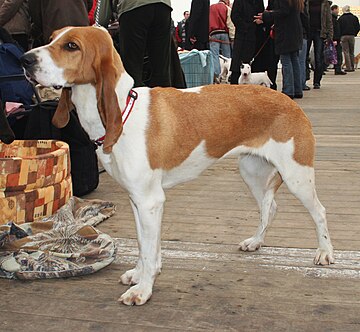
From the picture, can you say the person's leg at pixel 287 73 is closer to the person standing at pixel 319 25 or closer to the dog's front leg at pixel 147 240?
the person standing at pixel 319 25

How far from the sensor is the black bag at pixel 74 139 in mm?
4863

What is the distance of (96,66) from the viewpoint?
2764mm

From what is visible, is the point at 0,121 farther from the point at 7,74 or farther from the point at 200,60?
the point at 200,60

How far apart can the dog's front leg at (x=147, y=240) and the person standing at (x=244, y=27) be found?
8202 mm

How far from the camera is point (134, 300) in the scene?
9.94ft

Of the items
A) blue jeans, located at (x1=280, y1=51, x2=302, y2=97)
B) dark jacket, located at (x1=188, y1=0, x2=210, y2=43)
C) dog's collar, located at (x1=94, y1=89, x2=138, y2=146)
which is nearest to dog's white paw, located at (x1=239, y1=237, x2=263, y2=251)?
dog's collar, located at (x1=94, y1=89, x2=138, y2=146)

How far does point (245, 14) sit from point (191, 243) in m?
7.57

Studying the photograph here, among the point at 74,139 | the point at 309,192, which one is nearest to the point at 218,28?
A: the point at 74,139

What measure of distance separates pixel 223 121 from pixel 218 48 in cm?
1189

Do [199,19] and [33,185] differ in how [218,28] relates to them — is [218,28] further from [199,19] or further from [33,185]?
[33,185]

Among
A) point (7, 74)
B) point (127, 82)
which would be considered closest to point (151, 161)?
point (127, 82)

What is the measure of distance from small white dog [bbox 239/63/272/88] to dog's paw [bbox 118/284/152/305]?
30.2 feet

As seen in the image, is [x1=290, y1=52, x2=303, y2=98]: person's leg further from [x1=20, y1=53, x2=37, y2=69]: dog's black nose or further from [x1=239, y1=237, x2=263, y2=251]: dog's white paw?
[x1=20, y1=53, x2=37, y2=69]: dog's black nose

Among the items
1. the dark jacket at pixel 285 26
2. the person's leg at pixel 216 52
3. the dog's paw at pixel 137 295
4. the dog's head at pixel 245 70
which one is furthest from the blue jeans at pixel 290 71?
the dog's paw at pixel 137 295
